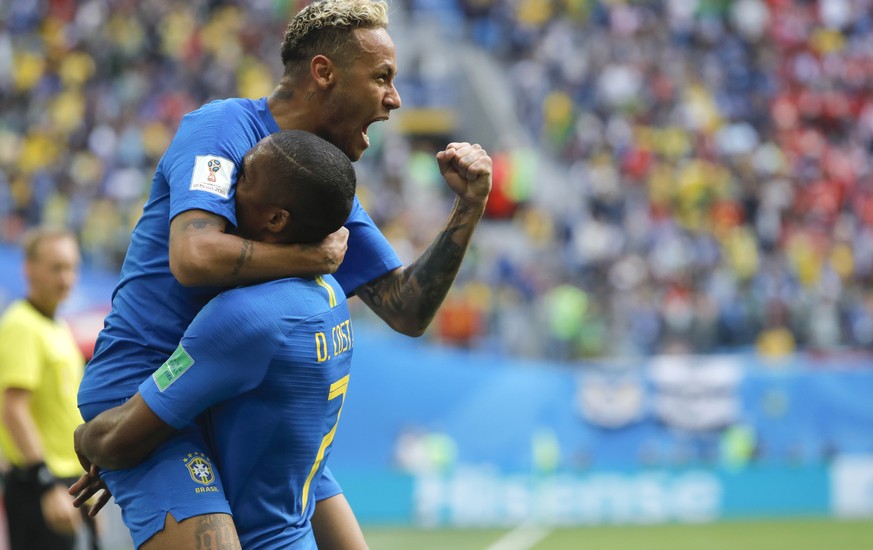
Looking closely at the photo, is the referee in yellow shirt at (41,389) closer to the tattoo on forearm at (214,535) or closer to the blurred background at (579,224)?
the tattoo on forearm at (214,535)

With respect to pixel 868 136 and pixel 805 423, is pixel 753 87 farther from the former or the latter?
pixel 805 423

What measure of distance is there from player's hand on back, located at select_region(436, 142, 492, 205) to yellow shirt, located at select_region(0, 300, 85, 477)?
11.4 feet

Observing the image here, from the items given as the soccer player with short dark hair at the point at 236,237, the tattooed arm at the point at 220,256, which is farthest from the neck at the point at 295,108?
the tattooed arm at the point at 220,256

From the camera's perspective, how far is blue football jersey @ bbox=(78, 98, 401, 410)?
3764 millimetres

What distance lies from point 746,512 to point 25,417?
1102cm

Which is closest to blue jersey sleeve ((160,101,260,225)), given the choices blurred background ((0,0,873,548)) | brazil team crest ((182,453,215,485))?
brazil team crest ((182,453,215,485))

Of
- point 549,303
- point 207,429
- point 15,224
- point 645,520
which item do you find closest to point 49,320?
→ point 207,429

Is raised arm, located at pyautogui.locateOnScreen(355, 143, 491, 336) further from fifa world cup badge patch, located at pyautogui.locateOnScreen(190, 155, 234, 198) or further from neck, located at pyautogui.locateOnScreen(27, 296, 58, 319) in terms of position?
neck, located at pyautogui.locateOnScreen(27, 296, 58, 319)

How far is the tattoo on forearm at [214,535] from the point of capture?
3.55m

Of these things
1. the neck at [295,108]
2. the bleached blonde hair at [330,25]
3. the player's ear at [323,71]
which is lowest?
the neck at [295,108]

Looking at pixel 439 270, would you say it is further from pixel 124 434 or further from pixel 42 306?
pixel 42 306

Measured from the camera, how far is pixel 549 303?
1781 cm

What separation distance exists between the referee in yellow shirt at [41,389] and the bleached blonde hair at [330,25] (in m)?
3.34

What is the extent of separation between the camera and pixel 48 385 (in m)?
7.08
